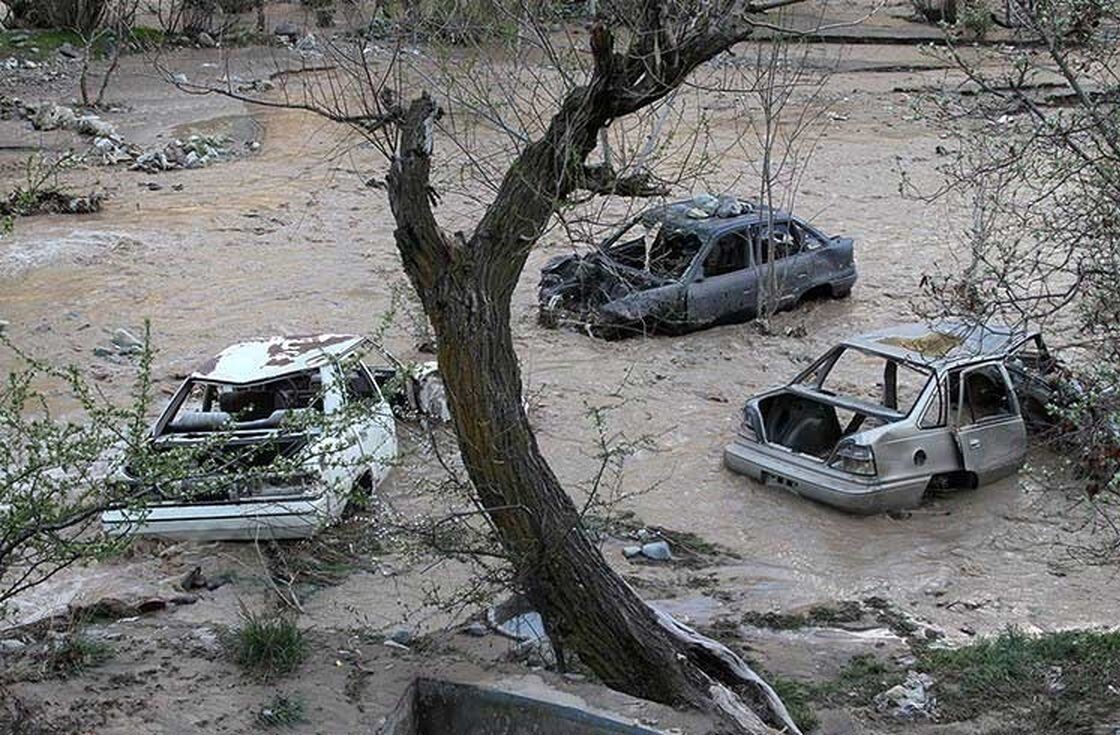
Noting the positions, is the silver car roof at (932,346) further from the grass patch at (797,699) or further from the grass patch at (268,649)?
the grass patch at (268,649)

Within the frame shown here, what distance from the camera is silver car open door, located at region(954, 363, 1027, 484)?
39.3 feet

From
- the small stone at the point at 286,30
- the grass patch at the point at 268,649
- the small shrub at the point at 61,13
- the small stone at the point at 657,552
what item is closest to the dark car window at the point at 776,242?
the small stone at the point at 657,552

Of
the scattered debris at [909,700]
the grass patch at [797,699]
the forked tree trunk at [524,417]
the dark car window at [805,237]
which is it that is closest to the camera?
the forked tree trunk at [524,417]

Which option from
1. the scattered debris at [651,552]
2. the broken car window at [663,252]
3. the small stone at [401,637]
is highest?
the broken car window at [663,252]

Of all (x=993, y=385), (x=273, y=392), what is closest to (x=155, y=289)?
(x=273, y=392)

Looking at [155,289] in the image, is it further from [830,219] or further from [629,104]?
[629,104]

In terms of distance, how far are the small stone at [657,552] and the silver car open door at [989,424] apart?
267 cm

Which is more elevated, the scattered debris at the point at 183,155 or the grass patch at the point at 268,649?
the scattered debris at the point at 183,155

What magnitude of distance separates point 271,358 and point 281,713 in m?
4.41

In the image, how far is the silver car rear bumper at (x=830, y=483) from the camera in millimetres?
11562

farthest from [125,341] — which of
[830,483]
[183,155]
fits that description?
[183,155]

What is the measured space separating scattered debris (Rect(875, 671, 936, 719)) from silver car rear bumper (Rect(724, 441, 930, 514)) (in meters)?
2.97

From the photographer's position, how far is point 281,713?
7258 millimetres

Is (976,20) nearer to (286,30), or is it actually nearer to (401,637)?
(401,637)
